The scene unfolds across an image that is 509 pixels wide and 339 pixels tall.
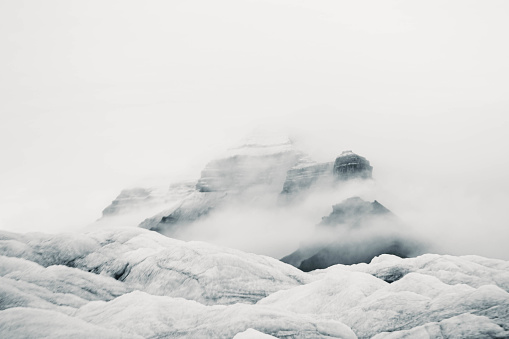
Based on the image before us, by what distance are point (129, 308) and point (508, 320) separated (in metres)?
31.5

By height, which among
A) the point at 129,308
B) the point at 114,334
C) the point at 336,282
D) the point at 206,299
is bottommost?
the point at 206,299

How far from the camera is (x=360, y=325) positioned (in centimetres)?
3944

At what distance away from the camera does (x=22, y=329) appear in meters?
29.1

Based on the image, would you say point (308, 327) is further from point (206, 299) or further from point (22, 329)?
point (206, 299)

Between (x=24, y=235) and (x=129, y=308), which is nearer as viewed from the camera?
(x=129, y=308)

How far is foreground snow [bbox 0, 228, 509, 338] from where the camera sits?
3109 centimetres

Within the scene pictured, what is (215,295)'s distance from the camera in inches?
2601

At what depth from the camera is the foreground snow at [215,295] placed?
3109cm

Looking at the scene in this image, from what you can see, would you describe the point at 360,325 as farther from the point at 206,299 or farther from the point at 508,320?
the point at 206,299

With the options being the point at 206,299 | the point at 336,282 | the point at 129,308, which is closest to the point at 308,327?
the point at 129,308

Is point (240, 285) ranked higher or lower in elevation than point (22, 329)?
lower

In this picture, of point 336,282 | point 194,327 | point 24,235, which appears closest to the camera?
point 194,327

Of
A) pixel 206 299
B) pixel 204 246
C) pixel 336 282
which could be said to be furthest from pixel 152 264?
pixel 336 282

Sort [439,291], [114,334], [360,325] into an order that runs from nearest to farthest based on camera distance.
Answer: [114,334]
[360,325]
[439,291]
